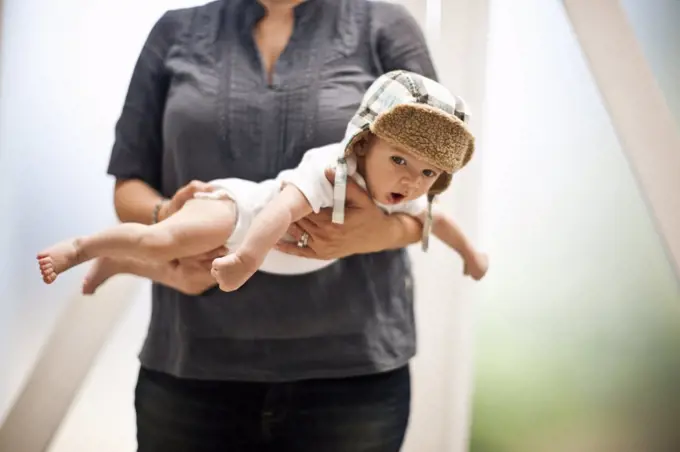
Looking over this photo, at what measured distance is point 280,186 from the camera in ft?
2.00

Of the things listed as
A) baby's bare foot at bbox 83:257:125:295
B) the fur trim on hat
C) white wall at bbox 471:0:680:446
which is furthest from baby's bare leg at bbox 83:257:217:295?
white wall at bbox 471:0:680:446

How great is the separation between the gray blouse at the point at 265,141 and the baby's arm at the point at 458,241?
0.07 meters

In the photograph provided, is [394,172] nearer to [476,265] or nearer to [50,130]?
[476,265]

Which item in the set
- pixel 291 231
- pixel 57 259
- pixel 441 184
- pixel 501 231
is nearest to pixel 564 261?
pixel 501 231

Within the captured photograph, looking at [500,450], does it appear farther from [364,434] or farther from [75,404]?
[75,404]

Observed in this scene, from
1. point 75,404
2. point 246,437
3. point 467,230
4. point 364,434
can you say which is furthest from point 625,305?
point 75,404

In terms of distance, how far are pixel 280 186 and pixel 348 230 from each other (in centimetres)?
8

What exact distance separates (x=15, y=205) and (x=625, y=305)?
84 cm

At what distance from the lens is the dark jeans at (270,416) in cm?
67

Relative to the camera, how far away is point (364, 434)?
2.26ft

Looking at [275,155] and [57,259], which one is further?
[275,155]

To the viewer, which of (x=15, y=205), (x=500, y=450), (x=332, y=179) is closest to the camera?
(x=332, y=179)

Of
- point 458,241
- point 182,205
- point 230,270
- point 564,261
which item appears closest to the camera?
point 230,270

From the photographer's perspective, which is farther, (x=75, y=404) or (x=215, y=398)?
(x=75, y=404)
